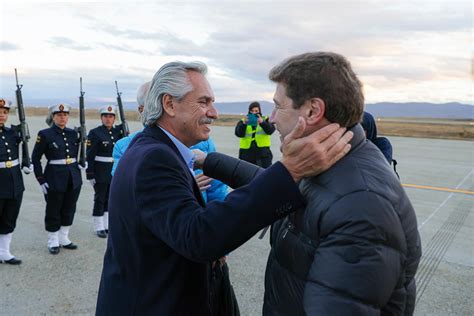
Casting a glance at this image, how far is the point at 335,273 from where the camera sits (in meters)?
1.08

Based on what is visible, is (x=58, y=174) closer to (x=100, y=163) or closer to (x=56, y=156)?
(x=56, y=156)

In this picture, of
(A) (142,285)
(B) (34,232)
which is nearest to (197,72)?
(A) (142,285)

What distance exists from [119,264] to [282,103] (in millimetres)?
886

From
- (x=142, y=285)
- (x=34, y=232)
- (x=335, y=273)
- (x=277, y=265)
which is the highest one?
(x=335, y=273)

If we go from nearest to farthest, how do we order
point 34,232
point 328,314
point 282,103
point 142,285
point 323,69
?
point 328,314
point 323,69
point 282,103
point 142,285
point 34,232

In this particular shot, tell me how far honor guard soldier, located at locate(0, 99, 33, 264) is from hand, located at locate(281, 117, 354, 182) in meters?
4.45

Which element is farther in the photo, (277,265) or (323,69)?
(277,265)

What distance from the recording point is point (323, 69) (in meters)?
1.21

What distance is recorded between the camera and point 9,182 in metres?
4.84

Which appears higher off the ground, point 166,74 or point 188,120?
point 166,74

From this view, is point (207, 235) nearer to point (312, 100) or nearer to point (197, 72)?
point (312, 100)

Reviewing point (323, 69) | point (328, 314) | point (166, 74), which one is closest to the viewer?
point (328, 314)

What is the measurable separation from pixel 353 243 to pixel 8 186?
4847 millimetres

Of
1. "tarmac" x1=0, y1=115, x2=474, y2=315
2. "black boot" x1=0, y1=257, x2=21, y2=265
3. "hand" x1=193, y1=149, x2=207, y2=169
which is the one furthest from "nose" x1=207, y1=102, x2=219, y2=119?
"black boot" x1=0, y1=257, x2=21, y2=265
